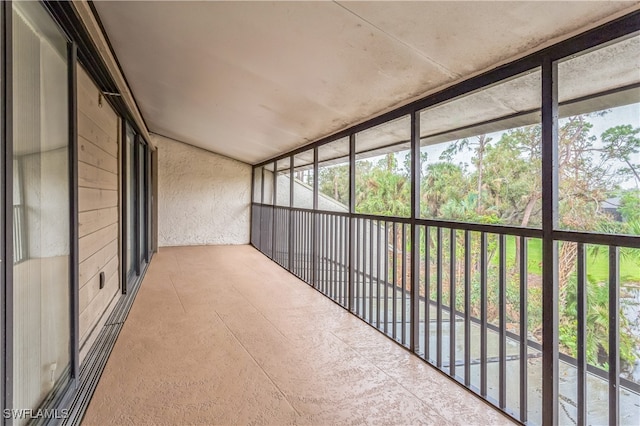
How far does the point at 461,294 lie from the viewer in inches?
132

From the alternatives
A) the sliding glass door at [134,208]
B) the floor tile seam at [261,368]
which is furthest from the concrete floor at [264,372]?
the sliding glass door at [134,208]

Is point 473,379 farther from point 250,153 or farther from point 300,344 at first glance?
point 250,153

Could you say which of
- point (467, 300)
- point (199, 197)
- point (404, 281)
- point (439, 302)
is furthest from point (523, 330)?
point (199, 197)

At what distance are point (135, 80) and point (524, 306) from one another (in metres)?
3.57

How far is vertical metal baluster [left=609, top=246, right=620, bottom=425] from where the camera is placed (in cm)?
138

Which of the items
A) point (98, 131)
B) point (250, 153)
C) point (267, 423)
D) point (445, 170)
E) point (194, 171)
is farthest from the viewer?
point (194, 171)

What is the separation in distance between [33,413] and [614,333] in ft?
7.62

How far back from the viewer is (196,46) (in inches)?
87.0

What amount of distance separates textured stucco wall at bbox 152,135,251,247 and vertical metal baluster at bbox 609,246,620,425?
6.81 metres

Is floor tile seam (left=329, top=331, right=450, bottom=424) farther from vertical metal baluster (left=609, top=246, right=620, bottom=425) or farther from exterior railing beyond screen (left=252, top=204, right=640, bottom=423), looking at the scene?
vertical metal baluster (left=609, top=246, right=620, bottom=425)

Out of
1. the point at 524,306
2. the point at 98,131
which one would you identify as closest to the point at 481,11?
the point at 524,306

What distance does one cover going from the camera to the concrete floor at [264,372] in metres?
1.71

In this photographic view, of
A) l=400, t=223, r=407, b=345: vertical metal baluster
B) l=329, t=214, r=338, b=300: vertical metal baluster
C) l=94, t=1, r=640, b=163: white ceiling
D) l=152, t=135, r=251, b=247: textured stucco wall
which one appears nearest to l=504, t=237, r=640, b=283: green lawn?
l=400, t=223, r=407, b=345: vertical metal baluster

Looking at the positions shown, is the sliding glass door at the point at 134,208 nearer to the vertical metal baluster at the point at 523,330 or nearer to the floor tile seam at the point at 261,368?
the floor tile seam at the point at 261,368
